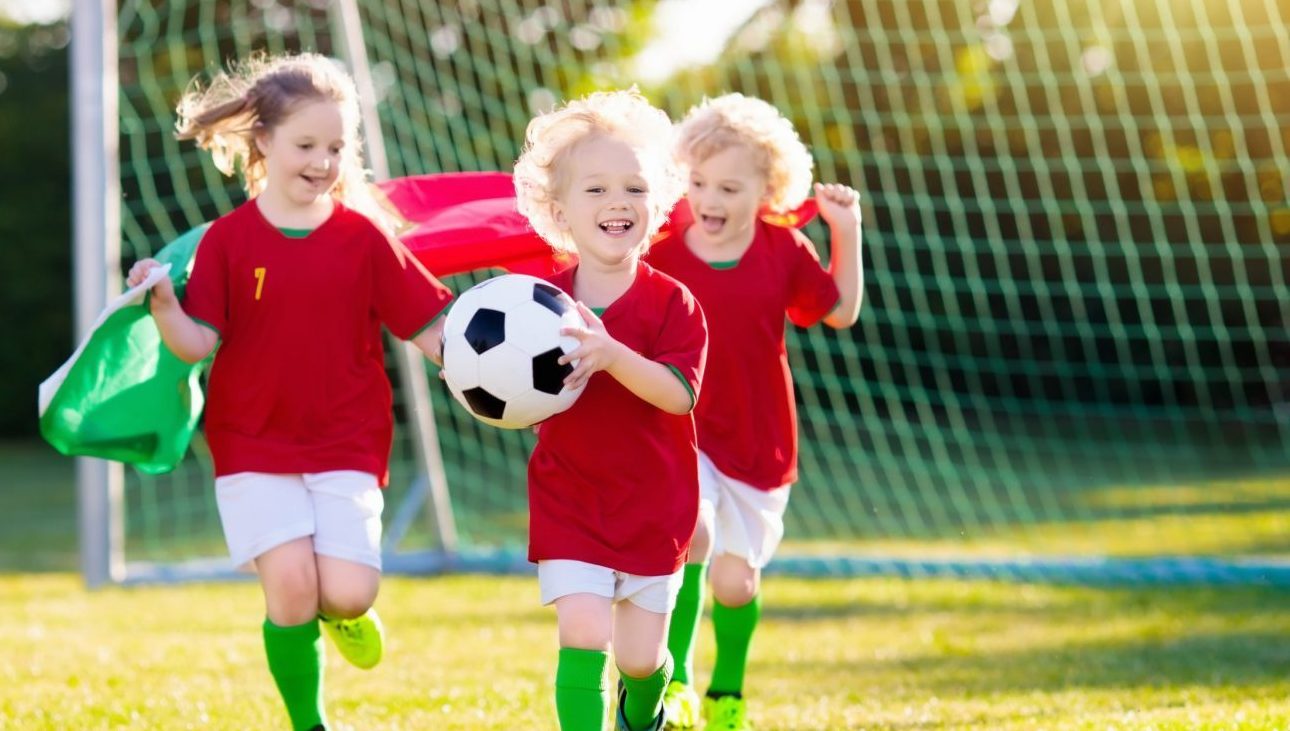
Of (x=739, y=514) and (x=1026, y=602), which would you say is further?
(x=1026, y=602)

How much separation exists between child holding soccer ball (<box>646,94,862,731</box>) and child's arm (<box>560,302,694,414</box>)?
2.60 feet

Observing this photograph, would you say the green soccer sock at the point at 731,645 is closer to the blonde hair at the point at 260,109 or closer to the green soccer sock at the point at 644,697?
the green soccer sock at the point at 644,697

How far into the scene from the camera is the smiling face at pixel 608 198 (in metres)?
2.99

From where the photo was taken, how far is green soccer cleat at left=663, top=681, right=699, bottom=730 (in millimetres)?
3637

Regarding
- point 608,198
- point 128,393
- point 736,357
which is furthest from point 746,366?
point 128,393

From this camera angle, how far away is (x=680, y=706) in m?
3.67

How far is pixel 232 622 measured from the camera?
19.2 ft

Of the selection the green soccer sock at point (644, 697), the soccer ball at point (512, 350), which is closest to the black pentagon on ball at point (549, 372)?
the soccer ball at point (512, 350)

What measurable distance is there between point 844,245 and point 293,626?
1.58 m

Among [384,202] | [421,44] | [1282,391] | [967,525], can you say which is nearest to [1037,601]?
[967,525]

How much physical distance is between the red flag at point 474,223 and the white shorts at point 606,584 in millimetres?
803

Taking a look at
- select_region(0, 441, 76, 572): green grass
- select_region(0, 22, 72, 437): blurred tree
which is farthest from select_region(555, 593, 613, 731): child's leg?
select_region(0, 22, 72, 437): blurred tree

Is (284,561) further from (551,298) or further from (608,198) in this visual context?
(608,198)

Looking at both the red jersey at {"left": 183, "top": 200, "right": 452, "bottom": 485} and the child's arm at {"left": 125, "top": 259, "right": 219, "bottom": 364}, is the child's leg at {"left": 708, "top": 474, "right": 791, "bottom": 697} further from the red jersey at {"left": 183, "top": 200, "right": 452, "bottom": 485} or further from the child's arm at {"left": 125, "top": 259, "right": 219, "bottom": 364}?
the child's arm at {"left": 125, "top": 259, "right": 219, "bottom": 364}
